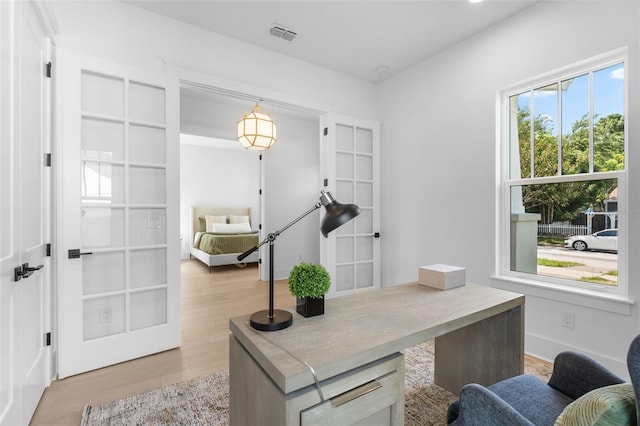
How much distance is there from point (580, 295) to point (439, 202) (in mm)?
1356

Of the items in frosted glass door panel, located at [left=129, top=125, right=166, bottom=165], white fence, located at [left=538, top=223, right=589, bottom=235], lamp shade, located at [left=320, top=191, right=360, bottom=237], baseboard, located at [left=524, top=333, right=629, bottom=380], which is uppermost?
frosted glass door panel, located at [left=129, top=125, right=166, bottom=165]

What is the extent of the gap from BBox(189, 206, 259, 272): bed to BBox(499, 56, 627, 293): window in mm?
3961

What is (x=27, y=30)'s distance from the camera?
65.3 inches

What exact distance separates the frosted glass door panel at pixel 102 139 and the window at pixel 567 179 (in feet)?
10.6

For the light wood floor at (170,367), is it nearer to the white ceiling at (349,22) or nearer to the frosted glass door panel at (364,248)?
the frosted glass door panel at (364,248)

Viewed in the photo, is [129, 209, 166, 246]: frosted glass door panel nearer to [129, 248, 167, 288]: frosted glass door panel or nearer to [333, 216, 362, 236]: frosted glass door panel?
[129, 248, 167, 288]: frosted glass door panel

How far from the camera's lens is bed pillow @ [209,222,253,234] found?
6887mm

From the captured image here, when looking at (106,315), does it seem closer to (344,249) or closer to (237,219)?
(344,249)

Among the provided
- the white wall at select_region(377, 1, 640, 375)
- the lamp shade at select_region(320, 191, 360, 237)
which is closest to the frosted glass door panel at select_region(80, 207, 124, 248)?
the lamp shade at select_region(320, 191, 360, 237)

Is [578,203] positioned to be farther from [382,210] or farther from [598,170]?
[382,210]

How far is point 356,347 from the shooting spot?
1.04m

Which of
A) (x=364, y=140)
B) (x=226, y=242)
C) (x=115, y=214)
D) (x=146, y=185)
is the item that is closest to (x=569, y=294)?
(x=364, y=140)

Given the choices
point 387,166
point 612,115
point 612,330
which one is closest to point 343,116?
point 387,166

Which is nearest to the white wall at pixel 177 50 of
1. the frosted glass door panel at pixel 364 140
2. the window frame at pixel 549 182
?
the frosted glass door panel at pixel 364 140
